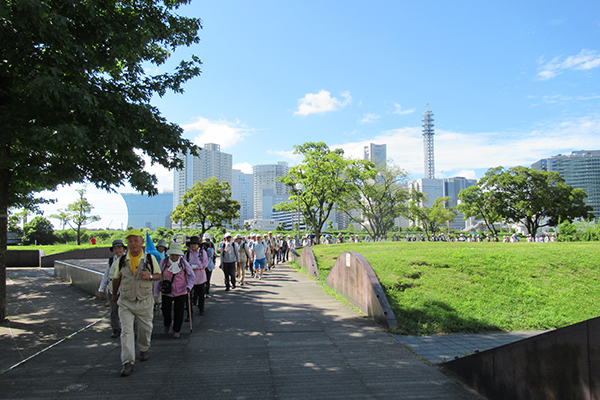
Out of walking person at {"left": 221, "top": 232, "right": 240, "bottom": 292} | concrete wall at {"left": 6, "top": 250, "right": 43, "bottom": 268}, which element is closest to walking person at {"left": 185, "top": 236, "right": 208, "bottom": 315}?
walking person at {"left": 221, "top": 232, "right": 240, "bottom": 292}

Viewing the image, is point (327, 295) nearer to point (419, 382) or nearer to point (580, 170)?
point (419, 382)

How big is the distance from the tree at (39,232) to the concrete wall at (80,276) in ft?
96.4

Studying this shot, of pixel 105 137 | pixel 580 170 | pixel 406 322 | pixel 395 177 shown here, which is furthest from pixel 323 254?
pixel 580 170

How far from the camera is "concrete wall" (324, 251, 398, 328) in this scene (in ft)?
22.2

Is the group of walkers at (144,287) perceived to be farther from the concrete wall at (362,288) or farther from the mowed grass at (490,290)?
the mowed grass at (490,290)

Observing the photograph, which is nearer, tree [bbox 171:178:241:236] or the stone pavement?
the stone pavement

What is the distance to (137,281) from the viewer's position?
187 inches

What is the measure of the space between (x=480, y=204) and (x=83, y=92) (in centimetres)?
4782

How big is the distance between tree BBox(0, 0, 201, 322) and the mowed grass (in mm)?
5662

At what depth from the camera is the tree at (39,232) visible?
38.2 metres

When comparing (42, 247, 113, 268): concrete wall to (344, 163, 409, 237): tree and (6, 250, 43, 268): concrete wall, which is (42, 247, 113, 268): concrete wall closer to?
(6, 250, 43, 268): concrete wall

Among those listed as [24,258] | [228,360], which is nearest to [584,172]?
[24,258]

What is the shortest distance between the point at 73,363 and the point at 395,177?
4153cm

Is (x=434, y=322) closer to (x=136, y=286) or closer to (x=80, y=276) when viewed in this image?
(x=136, y=286)
